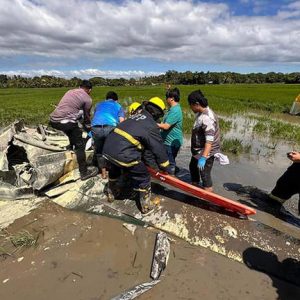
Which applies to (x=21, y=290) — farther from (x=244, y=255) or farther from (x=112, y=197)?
(x=244, y=255)

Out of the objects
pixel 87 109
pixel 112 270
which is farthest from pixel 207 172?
pixel 87 109

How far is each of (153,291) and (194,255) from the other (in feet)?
2.44

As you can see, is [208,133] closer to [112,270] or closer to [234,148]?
[112,270]

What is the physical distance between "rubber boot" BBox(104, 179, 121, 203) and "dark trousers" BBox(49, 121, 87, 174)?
0.75 metres

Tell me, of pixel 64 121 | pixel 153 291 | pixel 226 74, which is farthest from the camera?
pixel 226 74

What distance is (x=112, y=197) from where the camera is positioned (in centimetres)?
462

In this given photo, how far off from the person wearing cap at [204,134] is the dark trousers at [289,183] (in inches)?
41.1

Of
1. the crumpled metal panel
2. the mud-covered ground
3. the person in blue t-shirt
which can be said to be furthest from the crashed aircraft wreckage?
the person in blue t-shirt

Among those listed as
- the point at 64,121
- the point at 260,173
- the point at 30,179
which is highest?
the point at 64,121

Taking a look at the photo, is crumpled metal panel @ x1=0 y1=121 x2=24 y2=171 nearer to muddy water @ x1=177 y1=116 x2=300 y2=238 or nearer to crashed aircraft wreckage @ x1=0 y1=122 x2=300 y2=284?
crashed aircraft wreckage @ x1=0 y1=122 x2=300 y2=284

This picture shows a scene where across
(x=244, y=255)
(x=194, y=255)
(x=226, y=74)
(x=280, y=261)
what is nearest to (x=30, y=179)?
(x=194, y=255)

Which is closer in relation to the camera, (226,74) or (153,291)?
(153,291)

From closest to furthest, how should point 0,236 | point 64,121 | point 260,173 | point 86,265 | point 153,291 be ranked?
point 153,291 < point 86,265 < point 0,236 < point 64,121 < point 260,173

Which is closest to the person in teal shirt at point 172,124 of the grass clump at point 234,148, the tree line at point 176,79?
the grass clump at point 234,148
